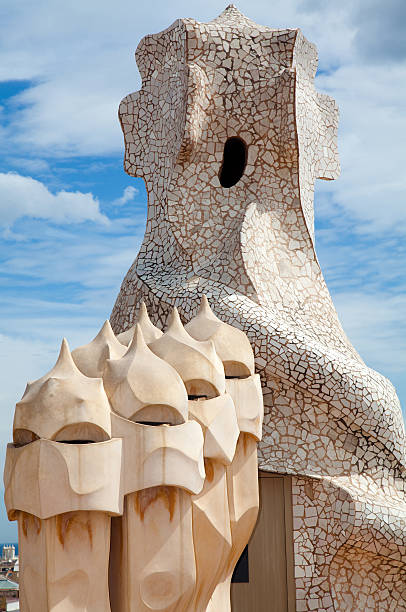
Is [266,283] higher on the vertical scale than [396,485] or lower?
higher

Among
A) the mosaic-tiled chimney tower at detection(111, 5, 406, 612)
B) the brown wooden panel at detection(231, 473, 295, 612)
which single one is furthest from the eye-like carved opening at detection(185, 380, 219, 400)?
the brown wooden panel at detection(231, 473, 295, 612)

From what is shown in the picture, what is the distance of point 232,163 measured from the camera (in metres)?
12.4

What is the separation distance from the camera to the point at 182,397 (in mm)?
7113

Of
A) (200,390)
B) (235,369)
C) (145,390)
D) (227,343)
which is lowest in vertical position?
(145,390)

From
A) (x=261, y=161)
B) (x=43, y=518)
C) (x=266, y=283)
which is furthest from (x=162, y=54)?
(x=43, y=518)

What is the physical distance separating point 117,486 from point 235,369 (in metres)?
2.30

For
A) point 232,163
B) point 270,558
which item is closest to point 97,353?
point 270,558

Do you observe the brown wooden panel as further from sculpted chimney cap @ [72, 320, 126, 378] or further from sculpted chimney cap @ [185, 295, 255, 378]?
sculpted chimney cap @ [72, 320, 126, 378]

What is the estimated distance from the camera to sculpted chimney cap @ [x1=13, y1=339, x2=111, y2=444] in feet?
21.7

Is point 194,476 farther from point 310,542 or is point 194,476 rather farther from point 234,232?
point 234,232

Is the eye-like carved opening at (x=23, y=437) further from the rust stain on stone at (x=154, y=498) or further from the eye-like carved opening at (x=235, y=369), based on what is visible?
the eye-like carved opening at (x=235, y=369)

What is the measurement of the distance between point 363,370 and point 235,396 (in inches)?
Result: 110

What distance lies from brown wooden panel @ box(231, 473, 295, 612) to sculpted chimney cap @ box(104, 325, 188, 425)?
12.7 feet

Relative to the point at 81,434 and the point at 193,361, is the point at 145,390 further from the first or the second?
the point at 193,361
